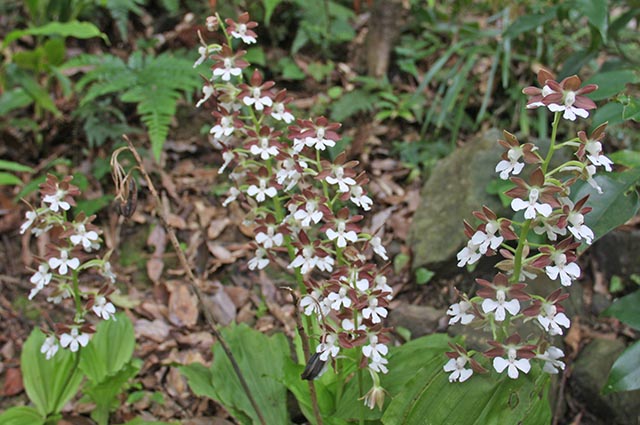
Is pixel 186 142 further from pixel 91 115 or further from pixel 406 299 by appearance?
pixel 406 299

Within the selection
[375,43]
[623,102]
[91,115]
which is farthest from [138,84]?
[623,102]

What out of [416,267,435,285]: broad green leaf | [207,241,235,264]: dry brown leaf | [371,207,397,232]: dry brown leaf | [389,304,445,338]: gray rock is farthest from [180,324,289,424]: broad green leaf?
[371,207,397,232]: dry brown leaf

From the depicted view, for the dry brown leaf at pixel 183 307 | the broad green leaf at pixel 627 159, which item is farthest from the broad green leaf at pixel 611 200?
the dry brown leaf at pixel 183 307

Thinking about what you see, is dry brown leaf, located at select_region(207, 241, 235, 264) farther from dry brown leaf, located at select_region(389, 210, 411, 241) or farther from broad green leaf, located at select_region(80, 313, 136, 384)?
dry brown leaf, located at select_region(389, 210, 411, 241)

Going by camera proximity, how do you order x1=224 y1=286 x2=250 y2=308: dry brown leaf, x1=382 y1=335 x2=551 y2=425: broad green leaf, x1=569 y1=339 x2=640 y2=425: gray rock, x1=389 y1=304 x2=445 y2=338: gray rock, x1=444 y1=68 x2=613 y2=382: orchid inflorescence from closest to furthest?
x1=444 y1=68 x2=613 y2=382: orchid inflorescence < x1=382 y1=335 x2=551 y2=425: broad green leaf < x1=569 y1=339 x2=640 y2=425: gray rock < x1=389 y1=304 x2=445 y2=338: gray rock < x1=224 y1=286 x2=250 y2=308: dry brown leaf

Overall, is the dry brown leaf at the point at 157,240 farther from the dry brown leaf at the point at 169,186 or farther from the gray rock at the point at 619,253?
the gray rock at the point at 619,253

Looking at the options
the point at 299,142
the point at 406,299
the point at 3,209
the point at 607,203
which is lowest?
the point at 406,299

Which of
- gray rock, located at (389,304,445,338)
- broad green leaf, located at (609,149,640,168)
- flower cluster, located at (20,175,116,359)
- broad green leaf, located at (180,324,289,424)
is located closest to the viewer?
flower cluster, located at (20,175,116,359)
